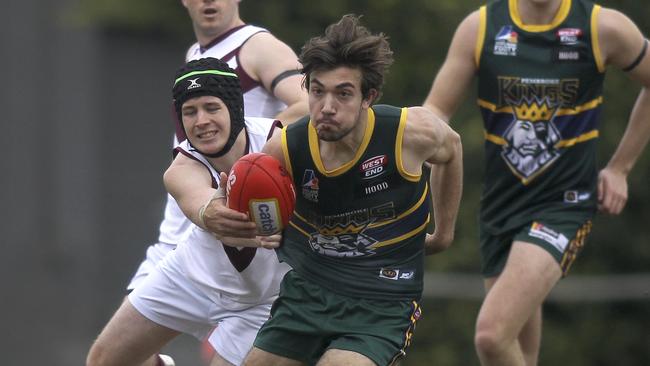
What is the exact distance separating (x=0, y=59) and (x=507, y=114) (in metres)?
11.3

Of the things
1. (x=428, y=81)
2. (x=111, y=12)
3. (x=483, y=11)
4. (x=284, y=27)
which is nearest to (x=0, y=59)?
(x=111, y=12)

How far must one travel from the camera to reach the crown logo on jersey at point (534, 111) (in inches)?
278

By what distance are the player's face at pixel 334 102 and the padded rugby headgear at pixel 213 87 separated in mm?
479

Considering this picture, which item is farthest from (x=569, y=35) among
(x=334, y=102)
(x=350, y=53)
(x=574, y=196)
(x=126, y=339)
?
(x=126, y=339)

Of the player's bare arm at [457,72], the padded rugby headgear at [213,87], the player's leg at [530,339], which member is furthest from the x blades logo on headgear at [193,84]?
the player's leg at [530,339]

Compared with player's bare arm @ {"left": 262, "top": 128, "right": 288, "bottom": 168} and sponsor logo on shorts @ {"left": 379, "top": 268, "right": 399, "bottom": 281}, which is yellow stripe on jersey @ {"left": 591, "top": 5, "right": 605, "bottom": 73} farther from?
player's bare arm @ {"left": 262, "top": 128, "right": 288, "bottom": 168}

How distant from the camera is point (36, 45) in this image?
56.2ft

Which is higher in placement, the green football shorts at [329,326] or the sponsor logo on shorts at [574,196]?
the sponsor logo on shorts at [574,196]

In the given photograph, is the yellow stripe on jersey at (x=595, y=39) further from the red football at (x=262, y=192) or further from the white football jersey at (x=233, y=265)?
→ the red football at (x=262, y=192)

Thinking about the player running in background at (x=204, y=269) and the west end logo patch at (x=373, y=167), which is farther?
the player running in background at (x=204, y=269)

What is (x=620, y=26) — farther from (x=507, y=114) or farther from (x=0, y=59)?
(x=0, y=59)

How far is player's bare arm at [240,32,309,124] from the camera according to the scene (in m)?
6.66

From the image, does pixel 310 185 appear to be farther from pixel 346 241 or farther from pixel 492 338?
pixel 492 338

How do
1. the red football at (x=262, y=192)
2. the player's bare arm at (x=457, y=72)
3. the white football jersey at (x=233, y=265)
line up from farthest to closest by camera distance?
the player's bare arm at (x=457, y=72) < the white football jersey at (x=233, y=265) < the red football at (x=262, y=192)
